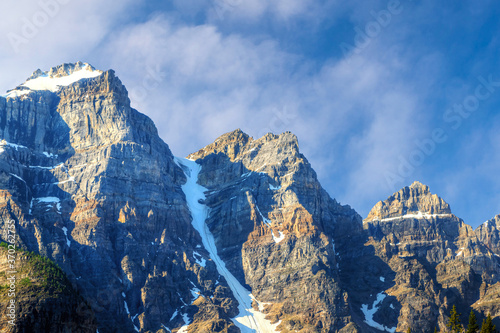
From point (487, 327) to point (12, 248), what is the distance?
413ft

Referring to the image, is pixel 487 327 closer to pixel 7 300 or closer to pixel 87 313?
A: pixel 87 313

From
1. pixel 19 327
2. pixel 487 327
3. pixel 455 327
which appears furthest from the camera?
pixel 19 327

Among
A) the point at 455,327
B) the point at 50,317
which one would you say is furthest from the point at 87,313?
the point at 455,327

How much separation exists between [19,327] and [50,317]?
821 centimetres

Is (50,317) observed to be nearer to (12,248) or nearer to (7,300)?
(7,300)

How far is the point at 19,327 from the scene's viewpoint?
170500mm

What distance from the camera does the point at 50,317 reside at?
6929 inches

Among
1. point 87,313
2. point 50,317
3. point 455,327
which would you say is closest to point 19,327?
point 50,317

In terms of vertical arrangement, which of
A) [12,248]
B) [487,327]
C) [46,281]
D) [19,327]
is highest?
[12,248]

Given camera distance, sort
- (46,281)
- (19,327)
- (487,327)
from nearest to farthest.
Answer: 1. (487,327)
2. (19,327)
3. (46,281)

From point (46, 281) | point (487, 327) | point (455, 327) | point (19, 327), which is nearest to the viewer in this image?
point (487, 327)

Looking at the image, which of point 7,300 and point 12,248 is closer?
point 7,300

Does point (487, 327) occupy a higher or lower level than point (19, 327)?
lower

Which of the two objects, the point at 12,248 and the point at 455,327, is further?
the point at 12,248
